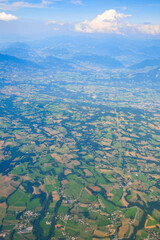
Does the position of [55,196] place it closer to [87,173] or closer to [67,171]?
[67,171]

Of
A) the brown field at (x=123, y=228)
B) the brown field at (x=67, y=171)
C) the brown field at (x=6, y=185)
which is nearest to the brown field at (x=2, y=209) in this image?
the brown field at (x=6, y=185)

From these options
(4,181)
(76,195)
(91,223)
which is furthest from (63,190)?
(4,181)

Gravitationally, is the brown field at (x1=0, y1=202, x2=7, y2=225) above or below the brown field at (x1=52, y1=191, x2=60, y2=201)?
above

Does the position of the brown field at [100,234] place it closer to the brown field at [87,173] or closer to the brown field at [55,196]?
the brown field at [55,196]

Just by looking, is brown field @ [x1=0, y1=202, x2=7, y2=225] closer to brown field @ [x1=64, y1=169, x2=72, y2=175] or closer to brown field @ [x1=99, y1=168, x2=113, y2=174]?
Answer: brown field @ [x1=64, y1=169, x2=72, y2=175]

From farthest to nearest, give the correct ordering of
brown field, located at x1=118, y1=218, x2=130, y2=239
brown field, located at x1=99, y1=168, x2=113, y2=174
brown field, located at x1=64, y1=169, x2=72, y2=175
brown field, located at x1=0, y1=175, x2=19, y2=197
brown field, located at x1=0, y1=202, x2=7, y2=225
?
brown field, located at x1=99, y1=168, x2=113, y2=174
brown field, located at x1=64, y1=169, x2=72, y2=175
brown field, located at x1=0, y1=175, x2=19, y2=197
brown field, located at x1=0, y1=202, x2=7, y2=225
brown field, located at x1=118, y1=218, x2=130, y2=239

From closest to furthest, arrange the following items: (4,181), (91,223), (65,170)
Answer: (91,223) → (4,181) → (65,170)

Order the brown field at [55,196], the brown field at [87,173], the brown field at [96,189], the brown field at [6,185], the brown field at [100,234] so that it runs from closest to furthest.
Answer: the brown field at [100,234] → the brown field at [55,196] → the brown field at [6,185] → the brown field at [96,189] → the brown field at [87,173]

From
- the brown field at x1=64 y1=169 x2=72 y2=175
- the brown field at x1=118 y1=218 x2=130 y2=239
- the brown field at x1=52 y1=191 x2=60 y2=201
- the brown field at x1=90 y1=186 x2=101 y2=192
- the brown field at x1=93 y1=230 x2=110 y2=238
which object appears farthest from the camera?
the brown field at x1=64 y1=169 x2=72 y2=175

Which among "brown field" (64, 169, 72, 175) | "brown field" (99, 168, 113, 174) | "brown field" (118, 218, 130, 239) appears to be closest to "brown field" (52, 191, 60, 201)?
"brown field" (64, 169, 72, 175)

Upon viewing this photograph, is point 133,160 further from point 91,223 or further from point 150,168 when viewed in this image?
point 91,223

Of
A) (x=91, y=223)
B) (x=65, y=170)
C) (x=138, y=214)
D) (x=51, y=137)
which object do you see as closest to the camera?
(x=91, y=223)
